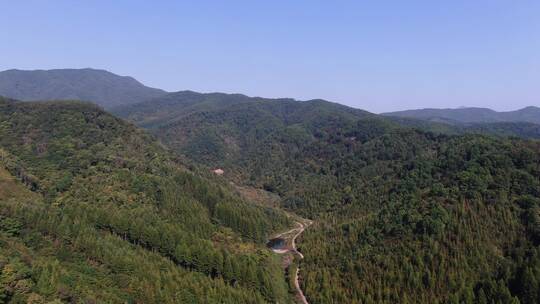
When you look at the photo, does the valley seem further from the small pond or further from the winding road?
the small pond

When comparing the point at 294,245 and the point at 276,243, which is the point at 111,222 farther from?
the point at 294,245

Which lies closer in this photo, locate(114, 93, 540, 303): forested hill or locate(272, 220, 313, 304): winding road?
locate(114, 93, 540, 303): forested hill

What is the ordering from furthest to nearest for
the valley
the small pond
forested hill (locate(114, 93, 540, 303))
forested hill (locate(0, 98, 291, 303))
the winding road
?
the small pond < the winding road < forested hill (locate(114, 93, 540, 303)) < the valley < forested hill (locate(0, 98, 291, 303))

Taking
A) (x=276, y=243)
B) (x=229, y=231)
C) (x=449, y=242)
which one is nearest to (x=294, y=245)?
(x=276, y=243)

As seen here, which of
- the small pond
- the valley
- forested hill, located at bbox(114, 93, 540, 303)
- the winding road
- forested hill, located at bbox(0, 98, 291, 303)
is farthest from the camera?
the small pond

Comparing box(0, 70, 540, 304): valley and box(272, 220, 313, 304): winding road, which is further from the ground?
box(0, 70, 540, 304): valley

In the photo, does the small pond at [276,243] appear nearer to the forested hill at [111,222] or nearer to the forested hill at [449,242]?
the forested hill at [111,222]

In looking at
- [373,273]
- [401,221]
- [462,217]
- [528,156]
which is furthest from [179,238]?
[528,156]

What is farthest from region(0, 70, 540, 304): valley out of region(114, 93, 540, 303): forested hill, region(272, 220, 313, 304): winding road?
region(272, 220, 313, 304): winding road
